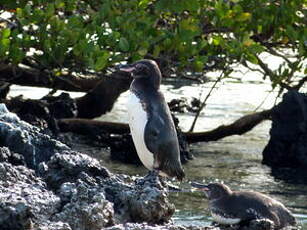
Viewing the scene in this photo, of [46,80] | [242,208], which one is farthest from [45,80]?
[242,208]

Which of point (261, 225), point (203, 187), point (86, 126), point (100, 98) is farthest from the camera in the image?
point (100, 98)

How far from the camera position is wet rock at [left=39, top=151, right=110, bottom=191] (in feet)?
25.0

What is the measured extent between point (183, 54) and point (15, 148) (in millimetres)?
3010

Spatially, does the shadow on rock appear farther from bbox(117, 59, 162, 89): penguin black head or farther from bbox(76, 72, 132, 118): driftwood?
bbox(117, 59, 162, 89): penguin black head

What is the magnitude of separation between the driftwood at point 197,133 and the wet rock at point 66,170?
4530mm

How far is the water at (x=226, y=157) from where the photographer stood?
9.60m

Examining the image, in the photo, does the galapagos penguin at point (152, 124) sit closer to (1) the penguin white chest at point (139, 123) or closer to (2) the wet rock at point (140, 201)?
(1) the penguin white chest at point (139, 123)

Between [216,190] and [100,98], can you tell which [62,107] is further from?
[216,190]

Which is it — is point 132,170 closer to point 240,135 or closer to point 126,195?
point 240,135

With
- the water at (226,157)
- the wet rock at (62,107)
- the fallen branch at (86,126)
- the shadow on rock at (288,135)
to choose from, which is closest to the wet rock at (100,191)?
the water at (226,157)

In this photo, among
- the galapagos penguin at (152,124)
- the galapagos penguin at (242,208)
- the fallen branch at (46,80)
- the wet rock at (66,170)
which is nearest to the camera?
the wet rock at (66,170)

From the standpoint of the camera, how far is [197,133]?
12.7 metres

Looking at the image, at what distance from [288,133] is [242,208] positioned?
3.71 meters

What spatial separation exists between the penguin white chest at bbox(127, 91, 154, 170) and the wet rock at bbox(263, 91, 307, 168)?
3056 millimetres
